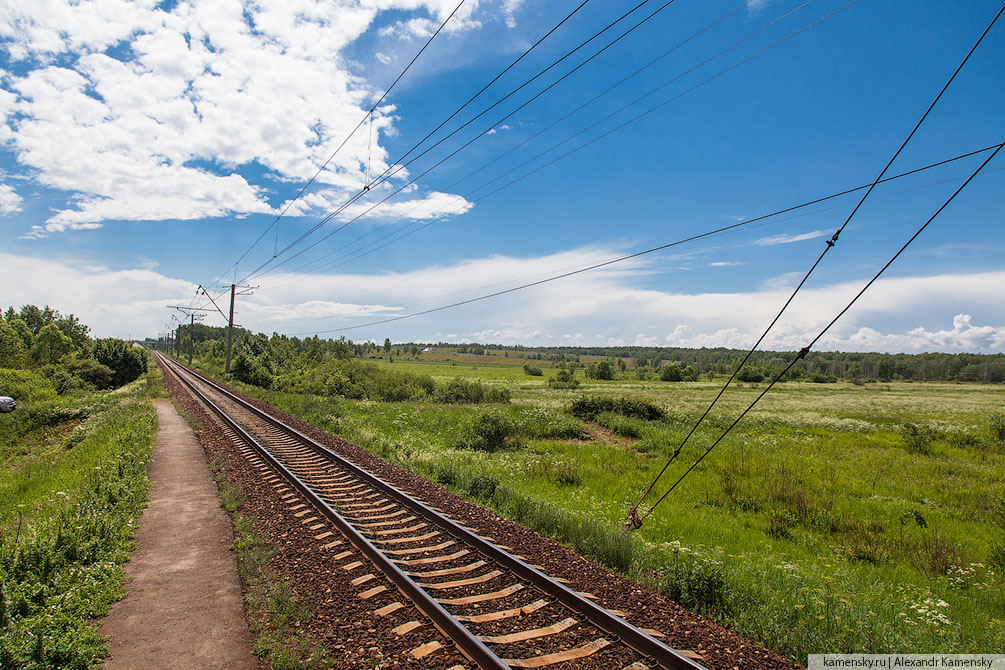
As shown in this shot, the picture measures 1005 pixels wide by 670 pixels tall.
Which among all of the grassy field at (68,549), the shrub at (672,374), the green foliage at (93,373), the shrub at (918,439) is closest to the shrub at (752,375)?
the shrub at (672,374)

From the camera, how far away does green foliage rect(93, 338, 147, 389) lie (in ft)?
186

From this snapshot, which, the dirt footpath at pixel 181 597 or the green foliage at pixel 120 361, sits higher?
the green foliage at pixel 120 361

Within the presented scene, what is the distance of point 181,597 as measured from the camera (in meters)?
6.47

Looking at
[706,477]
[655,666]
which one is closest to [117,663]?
[655,666]

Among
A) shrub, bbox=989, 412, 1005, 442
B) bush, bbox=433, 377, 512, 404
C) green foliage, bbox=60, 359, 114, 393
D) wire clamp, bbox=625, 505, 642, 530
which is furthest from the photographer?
green foliage, bbox=60, 359, 114, 393

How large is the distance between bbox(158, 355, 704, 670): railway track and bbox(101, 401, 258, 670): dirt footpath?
57.4 inches

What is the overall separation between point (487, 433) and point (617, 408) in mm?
15295

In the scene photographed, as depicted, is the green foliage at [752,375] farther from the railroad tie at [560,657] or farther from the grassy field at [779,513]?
the railroad tie at [560,657]

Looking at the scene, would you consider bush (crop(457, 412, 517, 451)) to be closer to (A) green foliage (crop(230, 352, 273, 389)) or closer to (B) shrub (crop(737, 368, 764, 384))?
(A) green foliage (crop(230, 352, 273, 389))

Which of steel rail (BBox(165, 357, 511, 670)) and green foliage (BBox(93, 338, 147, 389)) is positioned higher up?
green foliage (BBox(93, 338, 147, 389))

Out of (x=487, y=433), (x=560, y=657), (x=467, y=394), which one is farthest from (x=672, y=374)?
(x=560, y=657)

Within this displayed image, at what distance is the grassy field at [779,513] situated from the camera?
6.64m

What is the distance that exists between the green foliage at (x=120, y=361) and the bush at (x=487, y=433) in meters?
53.4

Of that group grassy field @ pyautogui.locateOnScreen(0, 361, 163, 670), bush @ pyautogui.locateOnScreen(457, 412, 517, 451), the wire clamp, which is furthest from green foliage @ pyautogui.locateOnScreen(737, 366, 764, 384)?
grassy field @ pyautogui.locateOnScreen(0, 361, 163, 670)
